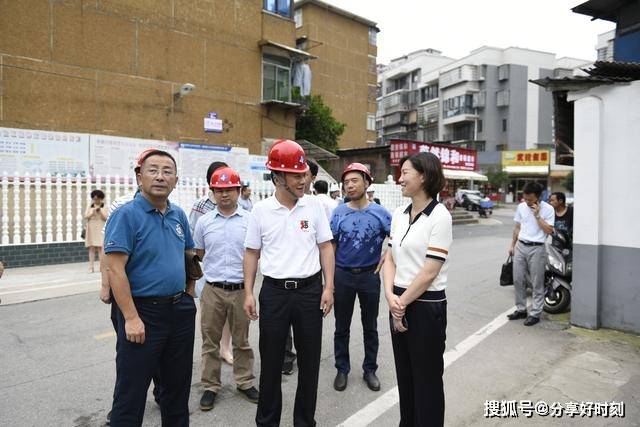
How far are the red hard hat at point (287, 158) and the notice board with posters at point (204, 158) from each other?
1182 cm

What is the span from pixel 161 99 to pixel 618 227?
1320 centimetres

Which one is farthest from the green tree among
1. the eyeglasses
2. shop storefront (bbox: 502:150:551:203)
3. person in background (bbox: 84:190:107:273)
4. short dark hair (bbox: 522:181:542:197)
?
shop storefront (bbox: 502:150:551:203)

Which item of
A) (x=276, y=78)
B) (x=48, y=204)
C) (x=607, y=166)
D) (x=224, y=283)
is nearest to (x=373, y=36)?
(x=276, y=78)

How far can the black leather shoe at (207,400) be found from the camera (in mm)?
3352

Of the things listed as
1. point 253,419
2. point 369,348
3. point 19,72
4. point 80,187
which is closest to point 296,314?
point 253,419

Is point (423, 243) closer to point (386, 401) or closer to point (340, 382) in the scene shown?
point (386, 401)

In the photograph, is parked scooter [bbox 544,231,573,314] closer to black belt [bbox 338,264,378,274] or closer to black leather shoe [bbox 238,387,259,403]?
black belt [bbox 338,264,378,274]

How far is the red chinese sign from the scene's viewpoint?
22953mm

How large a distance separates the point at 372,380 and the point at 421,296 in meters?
1.42

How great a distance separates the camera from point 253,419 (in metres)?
3.23

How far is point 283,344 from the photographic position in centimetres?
293

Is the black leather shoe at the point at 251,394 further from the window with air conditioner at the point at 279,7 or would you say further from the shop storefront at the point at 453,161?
the shop storefront at the point at 453,161

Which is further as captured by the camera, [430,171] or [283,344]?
[283,344]

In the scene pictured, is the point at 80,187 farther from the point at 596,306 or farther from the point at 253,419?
the point at 596,306
